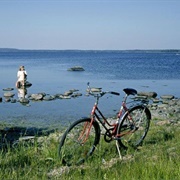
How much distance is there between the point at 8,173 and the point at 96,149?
2.10 m

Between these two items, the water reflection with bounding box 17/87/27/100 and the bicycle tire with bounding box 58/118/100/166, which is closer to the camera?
the bicycle tire with bounding box 58/118/100/166

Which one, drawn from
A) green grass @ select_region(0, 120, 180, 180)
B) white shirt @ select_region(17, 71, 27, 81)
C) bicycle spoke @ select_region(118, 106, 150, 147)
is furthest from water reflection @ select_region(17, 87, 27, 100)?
green grass @ select_region(0, 120, 180, 180)

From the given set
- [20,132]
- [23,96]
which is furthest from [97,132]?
[23,96]

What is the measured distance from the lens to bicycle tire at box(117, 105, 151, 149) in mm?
7485

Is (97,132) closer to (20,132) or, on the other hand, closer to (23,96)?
(20,132)

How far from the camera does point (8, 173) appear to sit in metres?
5.75

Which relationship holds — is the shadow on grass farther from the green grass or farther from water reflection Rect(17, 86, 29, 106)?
water reflection Rect(17, 86, 29, 106)

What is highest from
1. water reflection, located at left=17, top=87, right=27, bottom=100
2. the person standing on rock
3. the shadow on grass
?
the person standing on rock

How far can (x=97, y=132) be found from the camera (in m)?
6.92

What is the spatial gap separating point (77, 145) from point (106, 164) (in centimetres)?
74

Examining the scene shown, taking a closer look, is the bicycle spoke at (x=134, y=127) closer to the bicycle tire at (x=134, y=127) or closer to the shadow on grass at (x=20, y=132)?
the bicycle tire at (x=134, y=127)

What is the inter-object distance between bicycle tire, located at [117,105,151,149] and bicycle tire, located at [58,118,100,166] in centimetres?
73

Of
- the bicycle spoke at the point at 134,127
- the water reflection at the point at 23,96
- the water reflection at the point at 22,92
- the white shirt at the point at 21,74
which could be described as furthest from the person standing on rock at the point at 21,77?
the bicycle spoke at the point at 134,127

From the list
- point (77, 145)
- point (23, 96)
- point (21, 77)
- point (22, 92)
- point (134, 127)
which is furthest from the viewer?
point (21, 77)
